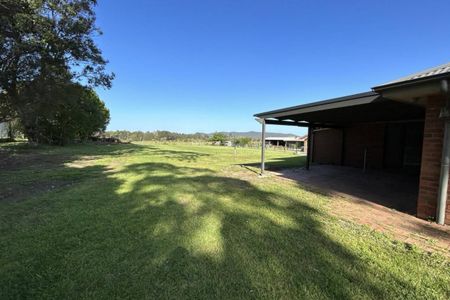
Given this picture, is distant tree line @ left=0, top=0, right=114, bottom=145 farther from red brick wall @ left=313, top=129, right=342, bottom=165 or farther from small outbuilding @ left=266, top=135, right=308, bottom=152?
small outbuilding @ left=266, top=135, right=308, bottom=152

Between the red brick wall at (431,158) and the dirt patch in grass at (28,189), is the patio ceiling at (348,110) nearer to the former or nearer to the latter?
the red brick wall at (431,158)

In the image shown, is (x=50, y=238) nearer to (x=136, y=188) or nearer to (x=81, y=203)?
(x=81, y=203)

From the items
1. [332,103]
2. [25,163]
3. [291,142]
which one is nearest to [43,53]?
[25,163]

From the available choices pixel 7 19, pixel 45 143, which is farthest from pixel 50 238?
pixel 45 143

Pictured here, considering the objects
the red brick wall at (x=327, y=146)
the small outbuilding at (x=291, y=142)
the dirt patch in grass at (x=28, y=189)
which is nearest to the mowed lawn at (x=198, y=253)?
the dirt patch in grass at (x=28, y=189)

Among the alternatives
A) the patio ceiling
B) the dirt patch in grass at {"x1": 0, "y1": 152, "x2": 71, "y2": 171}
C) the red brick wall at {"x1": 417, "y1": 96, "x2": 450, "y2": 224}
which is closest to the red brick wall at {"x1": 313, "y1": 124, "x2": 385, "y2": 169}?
the patio ceiling

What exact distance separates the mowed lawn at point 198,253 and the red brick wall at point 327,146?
880 centimetres

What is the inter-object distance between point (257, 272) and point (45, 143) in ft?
89.7

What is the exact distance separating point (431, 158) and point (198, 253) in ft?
13.9

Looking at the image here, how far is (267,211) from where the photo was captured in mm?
4688

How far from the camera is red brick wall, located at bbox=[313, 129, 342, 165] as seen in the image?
13.1 m

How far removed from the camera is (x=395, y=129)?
10758 millimetres

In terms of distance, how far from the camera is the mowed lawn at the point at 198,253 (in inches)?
92.0

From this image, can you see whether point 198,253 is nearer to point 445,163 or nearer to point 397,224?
point 397,224
